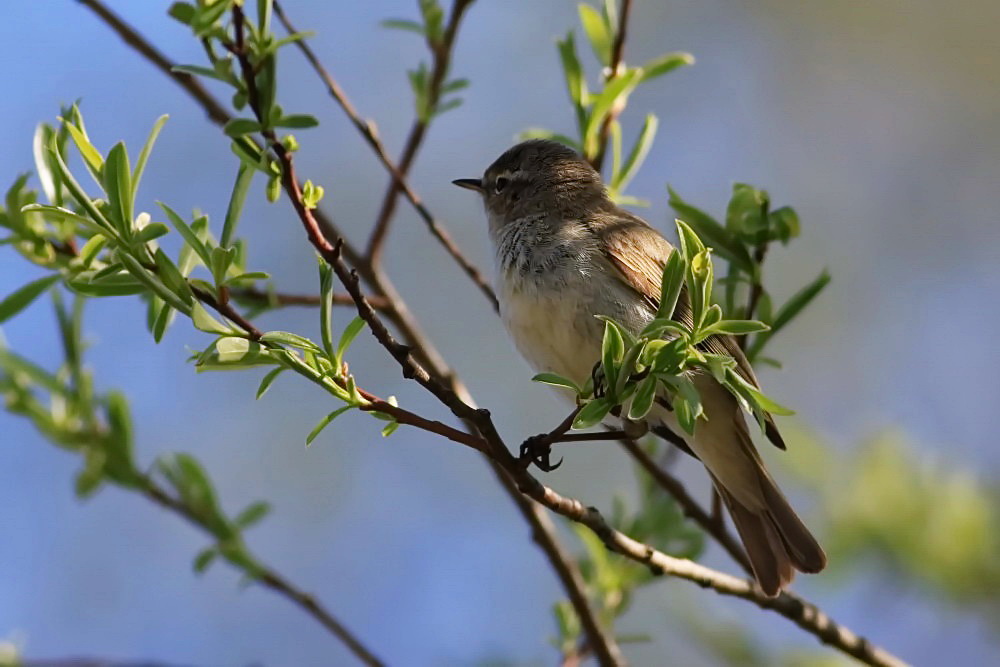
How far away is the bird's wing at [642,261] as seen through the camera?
2768 mm

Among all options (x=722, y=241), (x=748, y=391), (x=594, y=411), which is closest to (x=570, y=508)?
(x=594, y=411)

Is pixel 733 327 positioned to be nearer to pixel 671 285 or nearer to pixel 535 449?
pixel 671 285

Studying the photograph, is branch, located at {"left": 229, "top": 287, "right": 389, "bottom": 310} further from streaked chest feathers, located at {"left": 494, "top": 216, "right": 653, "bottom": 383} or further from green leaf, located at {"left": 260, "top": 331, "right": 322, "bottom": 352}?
green leaf, located at {"left": 260, "top": 331, "right": 322, "bottom": 352}

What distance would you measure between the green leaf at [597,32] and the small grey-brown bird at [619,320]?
317 millimetres

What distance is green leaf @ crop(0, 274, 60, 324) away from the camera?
2008 millimetres

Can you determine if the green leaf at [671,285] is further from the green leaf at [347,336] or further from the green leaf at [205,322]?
the green leaf at [205,322]

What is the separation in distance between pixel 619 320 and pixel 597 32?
72cm

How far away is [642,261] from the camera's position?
2.96 meters

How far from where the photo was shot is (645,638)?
270cm

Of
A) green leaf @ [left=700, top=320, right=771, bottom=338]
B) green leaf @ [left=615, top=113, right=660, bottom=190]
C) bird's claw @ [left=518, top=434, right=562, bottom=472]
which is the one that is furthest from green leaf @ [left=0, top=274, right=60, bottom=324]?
green leaf @ [left=615, top=113, right=660, bottom=190]

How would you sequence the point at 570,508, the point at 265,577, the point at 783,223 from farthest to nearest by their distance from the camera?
the point at 265,577 → the point at 783,223 → the point at 570,508

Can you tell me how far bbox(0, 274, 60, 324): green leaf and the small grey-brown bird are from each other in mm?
1227

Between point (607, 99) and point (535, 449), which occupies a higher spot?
point (607, 99)

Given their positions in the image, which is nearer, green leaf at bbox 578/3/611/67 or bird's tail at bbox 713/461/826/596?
bird's tail at bbox 713/461/826/596
